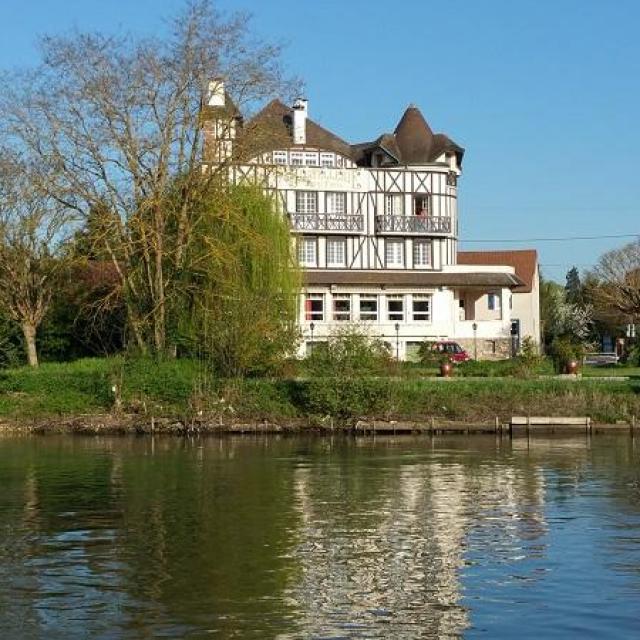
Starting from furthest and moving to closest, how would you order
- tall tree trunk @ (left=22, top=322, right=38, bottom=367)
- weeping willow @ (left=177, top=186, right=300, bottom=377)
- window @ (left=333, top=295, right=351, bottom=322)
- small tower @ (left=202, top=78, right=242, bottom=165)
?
window @ (left=333, top=295, right=351, bottom=322) → tall tree trunk @ (left=22, top=322, right=38, bottom=367) → small tower @ (left=202, top=78, right=242, bottom=165) → weeping willow @ (left=177, top=186, right=300, bottom=377)

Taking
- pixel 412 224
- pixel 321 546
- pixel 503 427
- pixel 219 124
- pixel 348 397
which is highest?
pixel 219 124

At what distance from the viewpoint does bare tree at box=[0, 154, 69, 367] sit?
52031 mm

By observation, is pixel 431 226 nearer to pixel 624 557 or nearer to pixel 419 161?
pixel 419 161

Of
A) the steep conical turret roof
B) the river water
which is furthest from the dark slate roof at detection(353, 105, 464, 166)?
the river water

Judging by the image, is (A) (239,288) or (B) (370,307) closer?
(A) (239,288)

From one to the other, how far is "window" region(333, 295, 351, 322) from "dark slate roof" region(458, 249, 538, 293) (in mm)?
17901

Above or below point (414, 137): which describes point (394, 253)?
below

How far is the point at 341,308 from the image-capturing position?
65750 mm

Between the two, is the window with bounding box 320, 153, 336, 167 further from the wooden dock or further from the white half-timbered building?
the wooden dock

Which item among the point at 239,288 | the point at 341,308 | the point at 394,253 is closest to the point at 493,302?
the point at 394,253

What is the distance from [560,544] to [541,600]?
4425 mm

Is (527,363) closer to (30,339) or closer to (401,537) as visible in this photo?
(30,339)

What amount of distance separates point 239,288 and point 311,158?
2160cm

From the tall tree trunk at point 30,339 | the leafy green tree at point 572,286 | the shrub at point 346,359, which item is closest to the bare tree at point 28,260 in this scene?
the tall tree trunk at point 30,339
